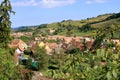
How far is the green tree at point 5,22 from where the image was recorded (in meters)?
53.1

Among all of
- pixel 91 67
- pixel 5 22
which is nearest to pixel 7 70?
pixel 5 22

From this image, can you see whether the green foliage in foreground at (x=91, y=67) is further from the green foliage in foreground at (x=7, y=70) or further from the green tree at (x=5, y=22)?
the green tree at (x=5, y=22)

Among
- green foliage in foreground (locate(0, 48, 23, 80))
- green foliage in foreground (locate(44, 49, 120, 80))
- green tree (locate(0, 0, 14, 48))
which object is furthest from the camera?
green tree (locate(0, 0, 14, 48))

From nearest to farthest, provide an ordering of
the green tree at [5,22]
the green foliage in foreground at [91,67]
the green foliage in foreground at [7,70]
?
the green foliage in foreground at [91,67]
the green foliage in foreground at [7,70]
the green tree at [5,22]

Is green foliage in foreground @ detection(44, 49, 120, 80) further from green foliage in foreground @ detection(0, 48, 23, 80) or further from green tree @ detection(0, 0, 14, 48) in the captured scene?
green tree @ detection(0, 0, 14, 48)

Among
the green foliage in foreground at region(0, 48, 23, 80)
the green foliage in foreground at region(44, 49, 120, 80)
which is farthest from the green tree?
the green foliage in foreground at region(44, 49, 120, 80)

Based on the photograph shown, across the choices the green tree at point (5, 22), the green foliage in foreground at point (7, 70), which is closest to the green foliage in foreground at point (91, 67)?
the green foliage in foreground at point (7, 70)

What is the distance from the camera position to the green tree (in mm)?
53062

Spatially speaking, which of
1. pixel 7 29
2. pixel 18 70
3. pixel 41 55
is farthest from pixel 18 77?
pixel 41 55

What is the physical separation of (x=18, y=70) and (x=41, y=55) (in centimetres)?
3691

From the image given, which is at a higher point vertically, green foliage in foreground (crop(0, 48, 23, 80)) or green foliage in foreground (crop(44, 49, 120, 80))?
green foliage in foreground (crop(44, 49, 120, 80))

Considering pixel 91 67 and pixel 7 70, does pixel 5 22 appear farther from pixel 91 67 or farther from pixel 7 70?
pixel 91 67

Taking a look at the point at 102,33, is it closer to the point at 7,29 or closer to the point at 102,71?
the point at 102,71

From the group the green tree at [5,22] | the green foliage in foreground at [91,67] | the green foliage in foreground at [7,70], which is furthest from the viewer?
the green tree at [5,22]
